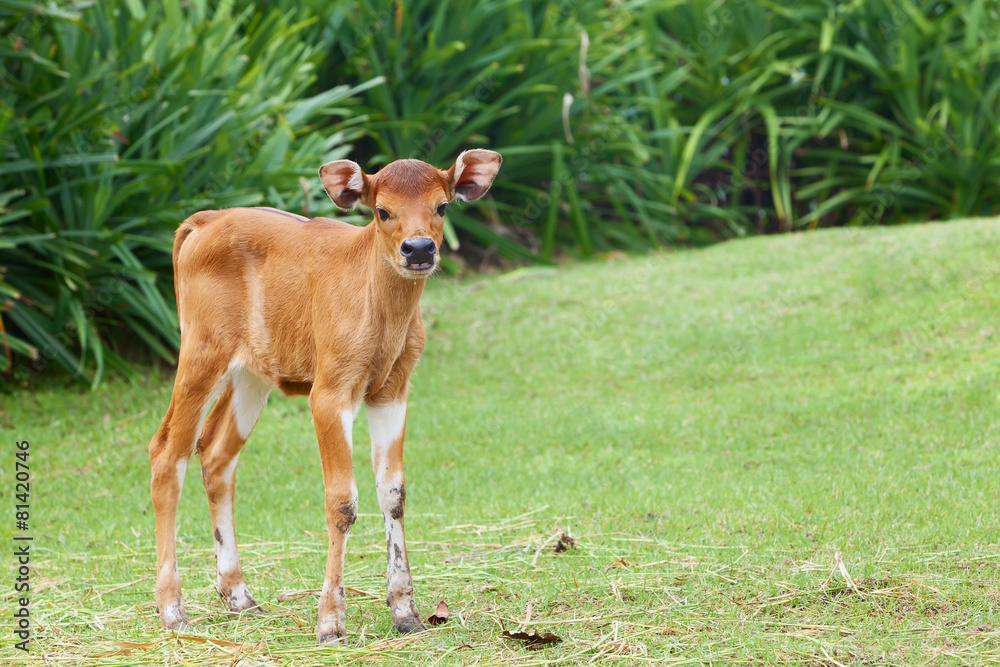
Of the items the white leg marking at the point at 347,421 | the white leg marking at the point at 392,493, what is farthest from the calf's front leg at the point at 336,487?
the white leg marking at the point at 392,493

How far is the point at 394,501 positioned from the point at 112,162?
5180mm

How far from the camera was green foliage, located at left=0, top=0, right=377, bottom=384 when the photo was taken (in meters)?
8.31

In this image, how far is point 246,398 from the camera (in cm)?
499

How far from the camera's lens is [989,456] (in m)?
6.48

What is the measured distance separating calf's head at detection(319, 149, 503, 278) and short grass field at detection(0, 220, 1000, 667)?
1554 millimetres

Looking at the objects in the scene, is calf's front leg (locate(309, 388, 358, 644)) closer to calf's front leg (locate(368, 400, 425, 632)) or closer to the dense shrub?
calf's front leg (locate(368, 400, 425, 632))

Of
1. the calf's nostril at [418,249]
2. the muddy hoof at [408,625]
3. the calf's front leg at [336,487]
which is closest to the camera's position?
the calf's nostril at [418,249]

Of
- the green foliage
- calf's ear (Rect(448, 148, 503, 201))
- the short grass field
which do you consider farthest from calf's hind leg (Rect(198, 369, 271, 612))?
the green foliage

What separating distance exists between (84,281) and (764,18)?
9107mm

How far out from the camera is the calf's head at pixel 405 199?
4.07m

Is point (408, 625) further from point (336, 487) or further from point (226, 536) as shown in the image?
point (226, 536)

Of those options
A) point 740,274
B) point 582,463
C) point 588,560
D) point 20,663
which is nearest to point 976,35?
point 740,274

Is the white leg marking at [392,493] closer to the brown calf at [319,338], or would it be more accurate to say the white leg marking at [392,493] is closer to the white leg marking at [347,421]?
the brown calf at [319,338]

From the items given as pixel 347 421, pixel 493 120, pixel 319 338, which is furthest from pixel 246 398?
pixel 493 120
